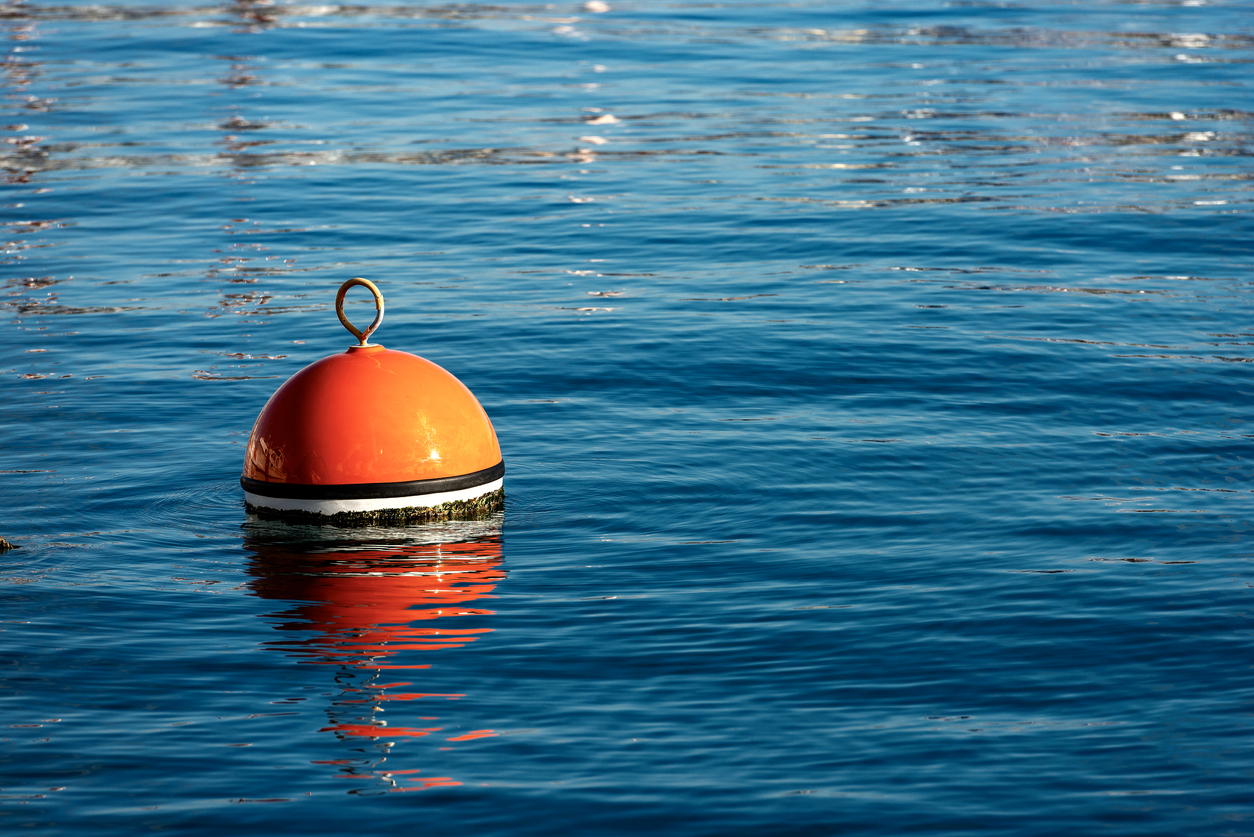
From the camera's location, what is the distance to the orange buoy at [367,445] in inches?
339

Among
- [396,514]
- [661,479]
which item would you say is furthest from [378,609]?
[661,479]

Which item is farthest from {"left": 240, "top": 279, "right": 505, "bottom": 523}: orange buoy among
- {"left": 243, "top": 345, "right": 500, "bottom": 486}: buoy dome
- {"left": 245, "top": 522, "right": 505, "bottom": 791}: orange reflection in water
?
{"left": 245, "top": 522, "right": 505, "bottom": 791}: orange reflection in water

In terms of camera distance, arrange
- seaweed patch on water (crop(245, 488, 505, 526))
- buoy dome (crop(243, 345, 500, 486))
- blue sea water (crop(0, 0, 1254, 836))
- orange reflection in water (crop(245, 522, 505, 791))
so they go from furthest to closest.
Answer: seaweed patch on water (crop(245, 488, 505, 526)) → buoy dome (crop(243, 345, 500, 486)) → orange reflection in water (crop(245, 522, 505, 791)) → blue sea water (crop(0, 0, 1254, 836))

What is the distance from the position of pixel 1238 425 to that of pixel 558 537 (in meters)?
5.00

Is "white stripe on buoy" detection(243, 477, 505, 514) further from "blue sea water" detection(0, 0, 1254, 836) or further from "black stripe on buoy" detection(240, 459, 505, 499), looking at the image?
"blue sea water" detection(0, 0, 1254, 836)

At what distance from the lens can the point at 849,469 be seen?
998cm

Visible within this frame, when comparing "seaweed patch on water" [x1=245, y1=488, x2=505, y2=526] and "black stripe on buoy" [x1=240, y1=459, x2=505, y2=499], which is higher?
"black stripe on buoy" [x1=240, y1=459, x2=505, y2=499]

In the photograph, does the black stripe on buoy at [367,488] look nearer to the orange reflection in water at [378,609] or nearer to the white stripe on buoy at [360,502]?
the white stripe on buoy at [360,502]

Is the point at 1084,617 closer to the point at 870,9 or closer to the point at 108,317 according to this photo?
the point at 108,317

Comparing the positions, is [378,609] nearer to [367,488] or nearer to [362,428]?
[367,488]

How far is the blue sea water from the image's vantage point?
6.10 meters

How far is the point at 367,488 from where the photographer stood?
340 inches

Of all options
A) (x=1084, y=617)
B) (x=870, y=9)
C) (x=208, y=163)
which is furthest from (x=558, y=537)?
(x=870, y=9)

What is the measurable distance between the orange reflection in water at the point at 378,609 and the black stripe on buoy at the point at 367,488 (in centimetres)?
24
